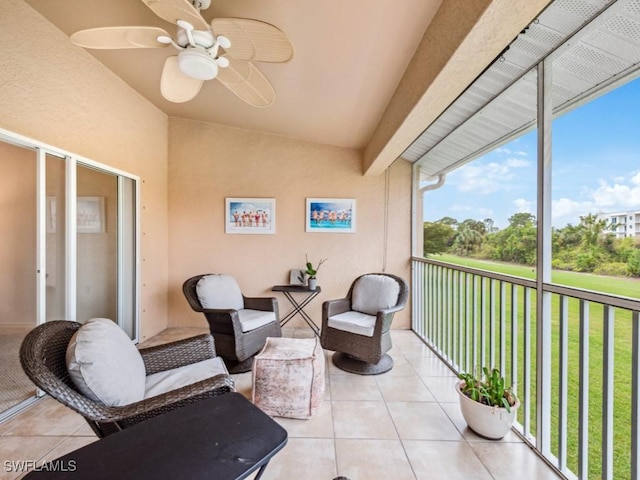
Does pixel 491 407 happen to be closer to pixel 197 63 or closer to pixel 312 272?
pixel 312 272

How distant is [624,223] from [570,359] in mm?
1430

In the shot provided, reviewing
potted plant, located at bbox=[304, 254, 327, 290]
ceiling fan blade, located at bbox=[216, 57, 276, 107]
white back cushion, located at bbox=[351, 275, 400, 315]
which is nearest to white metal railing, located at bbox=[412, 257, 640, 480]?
white back cushion, located at bbox=[351, 275, 400, 315]

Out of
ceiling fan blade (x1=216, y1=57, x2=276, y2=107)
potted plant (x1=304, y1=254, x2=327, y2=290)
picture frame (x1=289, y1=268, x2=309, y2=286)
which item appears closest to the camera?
ceiling fan blade (x1=216, y1=57, x2=276, y2=107)

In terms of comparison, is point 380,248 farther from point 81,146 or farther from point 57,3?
point 57,3

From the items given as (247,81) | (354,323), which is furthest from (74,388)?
(354,323)

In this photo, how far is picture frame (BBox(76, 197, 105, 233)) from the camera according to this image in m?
2.86

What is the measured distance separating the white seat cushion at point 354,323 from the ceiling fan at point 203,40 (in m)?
2.30

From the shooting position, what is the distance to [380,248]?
167 inches

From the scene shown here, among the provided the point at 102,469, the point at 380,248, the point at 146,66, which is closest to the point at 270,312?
the point at 380,248

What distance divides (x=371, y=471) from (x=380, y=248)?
291 cm

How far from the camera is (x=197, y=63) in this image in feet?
5.51

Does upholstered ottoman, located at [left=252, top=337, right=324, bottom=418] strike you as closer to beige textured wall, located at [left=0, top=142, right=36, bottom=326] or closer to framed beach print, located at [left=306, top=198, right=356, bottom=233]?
beige textured wall, located at [left=0, top=142, right=36, bottom=326]

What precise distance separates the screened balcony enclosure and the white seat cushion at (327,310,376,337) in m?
0.97

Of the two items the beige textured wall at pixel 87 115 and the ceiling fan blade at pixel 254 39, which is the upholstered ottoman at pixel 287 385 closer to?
the ceiling fan blade at pixel 254 39
